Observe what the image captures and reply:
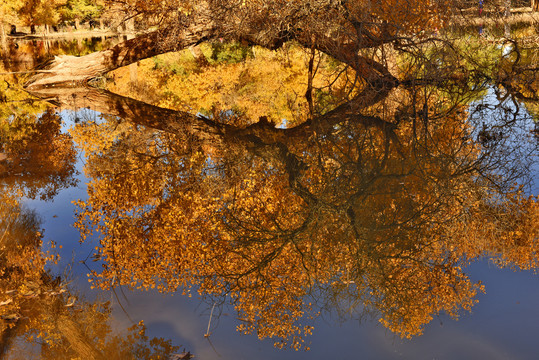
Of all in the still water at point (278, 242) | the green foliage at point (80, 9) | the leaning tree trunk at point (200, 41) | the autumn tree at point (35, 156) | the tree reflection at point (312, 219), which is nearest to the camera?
the still water at point (278, 242)

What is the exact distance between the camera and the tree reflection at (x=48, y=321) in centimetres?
376

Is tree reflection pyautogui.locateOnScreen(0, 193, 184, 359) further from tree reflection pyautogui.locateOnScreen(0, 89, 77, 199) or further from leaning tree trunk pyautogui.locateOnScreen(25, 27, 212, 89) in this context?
leaning tree trunk pyautogui.locateOnScreen(25, 27, 212, 89)

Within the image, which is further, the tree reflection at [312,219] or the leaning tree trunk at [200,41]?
the leaning tree trunk at [200,41]

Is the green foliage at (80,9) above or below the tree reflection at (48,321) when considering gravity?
above

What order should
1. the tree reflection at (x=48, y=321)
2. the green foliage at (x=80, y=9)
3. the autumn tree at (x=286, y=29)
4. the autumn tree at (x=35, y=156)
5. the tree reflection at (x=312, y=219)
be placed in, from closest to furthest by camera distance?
the tree reflection at (x=48, y=321) → the tree reflection at (x=312, y=219) → the autumn tree at (x=35, y=156) → the autumn tree at (x=286, y=29) → the green foliage at (x=80, y=9)

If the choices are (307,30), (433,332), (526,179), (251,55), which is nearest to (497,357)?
(433,332)

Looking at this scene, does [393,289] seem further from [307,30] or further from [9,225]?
[307,30]

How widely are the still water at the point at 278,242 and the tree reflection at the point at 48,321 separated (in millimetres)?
17

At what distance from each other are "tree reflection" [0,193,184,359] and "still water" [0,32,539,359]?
0.05 feet

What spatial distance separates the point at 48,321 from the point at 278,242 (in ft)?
7.21

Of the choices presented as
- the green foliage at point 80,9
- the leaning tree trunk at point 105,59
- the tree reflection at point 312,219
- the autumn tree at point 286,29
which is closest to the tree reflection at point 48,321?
the tree reflection at point 312,219

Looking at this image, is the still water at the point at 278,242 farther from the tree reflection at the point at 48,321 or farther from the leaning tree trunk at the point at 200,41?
the leaning tree trunk at the point at 200,41

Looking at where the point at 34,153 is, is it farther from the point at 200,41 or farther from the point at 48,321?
the point at 200,41

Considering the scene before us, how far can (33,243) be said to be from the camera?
545 centimetres
